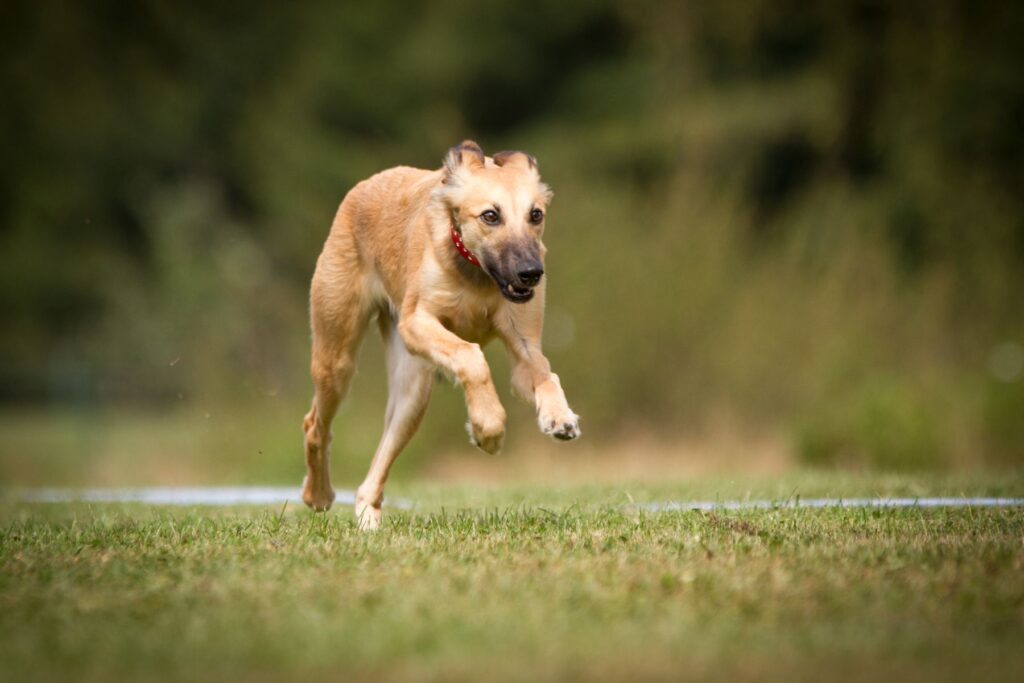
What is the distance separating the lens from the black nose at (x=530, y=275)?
20.4ft

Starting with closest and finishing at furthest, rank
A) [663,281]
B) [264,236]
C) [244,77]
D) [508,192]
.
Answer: [508,192] → [663,281] → [264,236] → [244,77]

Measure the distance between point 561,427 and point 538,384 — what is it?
407 mm

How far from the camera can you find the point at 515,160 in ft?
22.9

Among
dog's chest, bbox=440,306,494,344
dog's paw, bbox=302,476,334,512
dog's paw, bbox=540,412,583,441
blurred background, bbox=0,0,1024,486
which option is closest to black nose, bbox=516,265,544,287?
dog's chest, bbox=440,306,494,344

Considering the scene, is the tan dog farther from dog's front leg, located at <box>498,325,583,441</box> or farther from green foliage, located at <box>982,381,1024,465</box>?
green foliage, located at <box>982,381,1024,465</box>

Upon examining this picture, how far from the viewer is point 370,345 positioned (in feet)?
55.7

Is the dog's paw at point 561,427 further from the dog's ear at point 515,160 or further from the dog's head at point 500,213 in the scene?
the dog's ear at point 515,160

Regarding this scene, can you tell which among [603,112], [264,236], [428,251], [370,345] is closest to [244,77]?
Answer: [264,236]

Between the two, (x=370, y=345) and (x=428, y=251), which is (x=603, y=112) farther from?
(x=428, y=251)

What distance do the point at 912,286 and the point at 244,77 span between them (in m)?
20.4

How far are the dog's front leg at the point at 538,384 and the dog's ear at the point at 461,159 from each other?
0.81 metres

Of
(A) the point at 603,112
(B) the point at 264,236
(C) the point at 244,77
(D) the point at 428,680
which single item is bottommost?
(D) the point at 428,680

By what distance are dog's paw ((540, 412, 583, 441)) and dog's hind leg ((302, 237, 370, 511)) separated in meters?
1.71

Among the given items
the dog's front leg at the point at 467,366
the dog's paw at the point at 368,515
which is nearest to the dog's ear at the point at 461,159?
the dog's front leg at the point at 467,366
